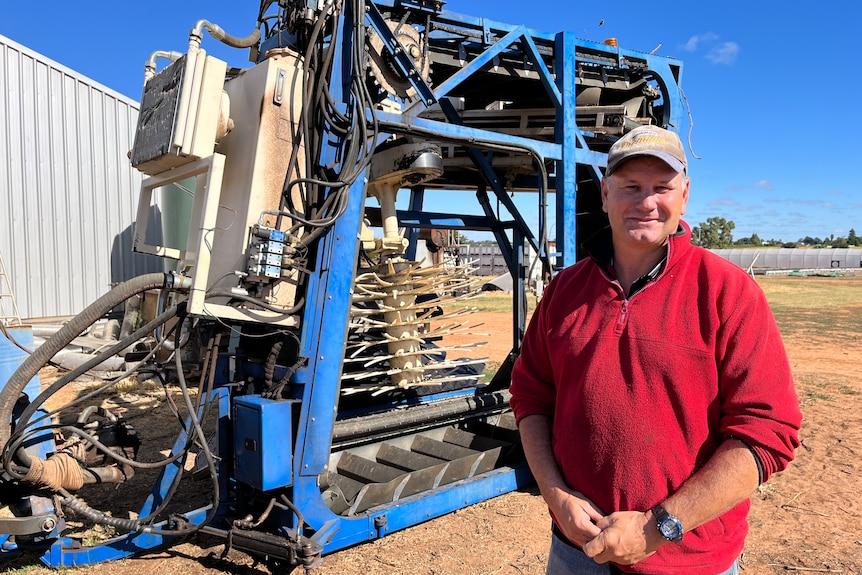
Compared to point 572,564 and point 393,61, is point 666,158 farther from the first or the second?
point 393,61

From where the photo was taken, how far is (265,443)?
3.19 m

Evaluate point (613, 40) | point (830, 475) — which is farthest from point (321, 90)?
point (830, 475)

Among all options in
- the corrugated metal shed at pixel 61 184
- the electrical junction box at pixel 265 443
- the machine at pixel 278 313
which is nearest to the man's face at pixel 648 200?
the machine at pixel 278 313

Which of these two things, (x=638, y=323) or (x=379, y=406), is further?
(x=379, y=406)

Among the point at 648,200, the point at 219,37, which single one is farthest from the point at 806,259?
the point at 648,200

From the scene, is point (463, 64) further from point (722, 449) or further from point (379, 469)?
point (722, 449)

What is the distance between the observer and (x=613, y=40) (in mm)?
5688

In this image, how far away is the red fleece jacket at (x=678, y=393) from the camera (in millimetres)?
1558

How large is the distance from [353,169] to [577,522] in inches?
92.1

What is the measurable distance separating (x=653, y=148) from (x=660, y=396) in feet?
2.15

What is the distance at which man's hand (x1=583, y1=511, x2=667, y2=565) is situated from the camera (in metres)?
1.57

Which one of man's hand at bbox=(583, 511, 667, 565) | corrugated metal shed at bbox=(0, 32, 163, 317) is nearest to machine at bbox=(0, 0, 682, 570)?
man's hand at bbox=(583, 511, 667, 565)

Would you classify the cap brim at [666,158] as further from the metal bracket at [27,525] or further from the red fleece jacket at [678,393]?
the metal bracket at [27,525]

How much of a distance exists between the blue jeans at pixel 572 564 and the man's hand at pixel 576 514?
0.06 meters
